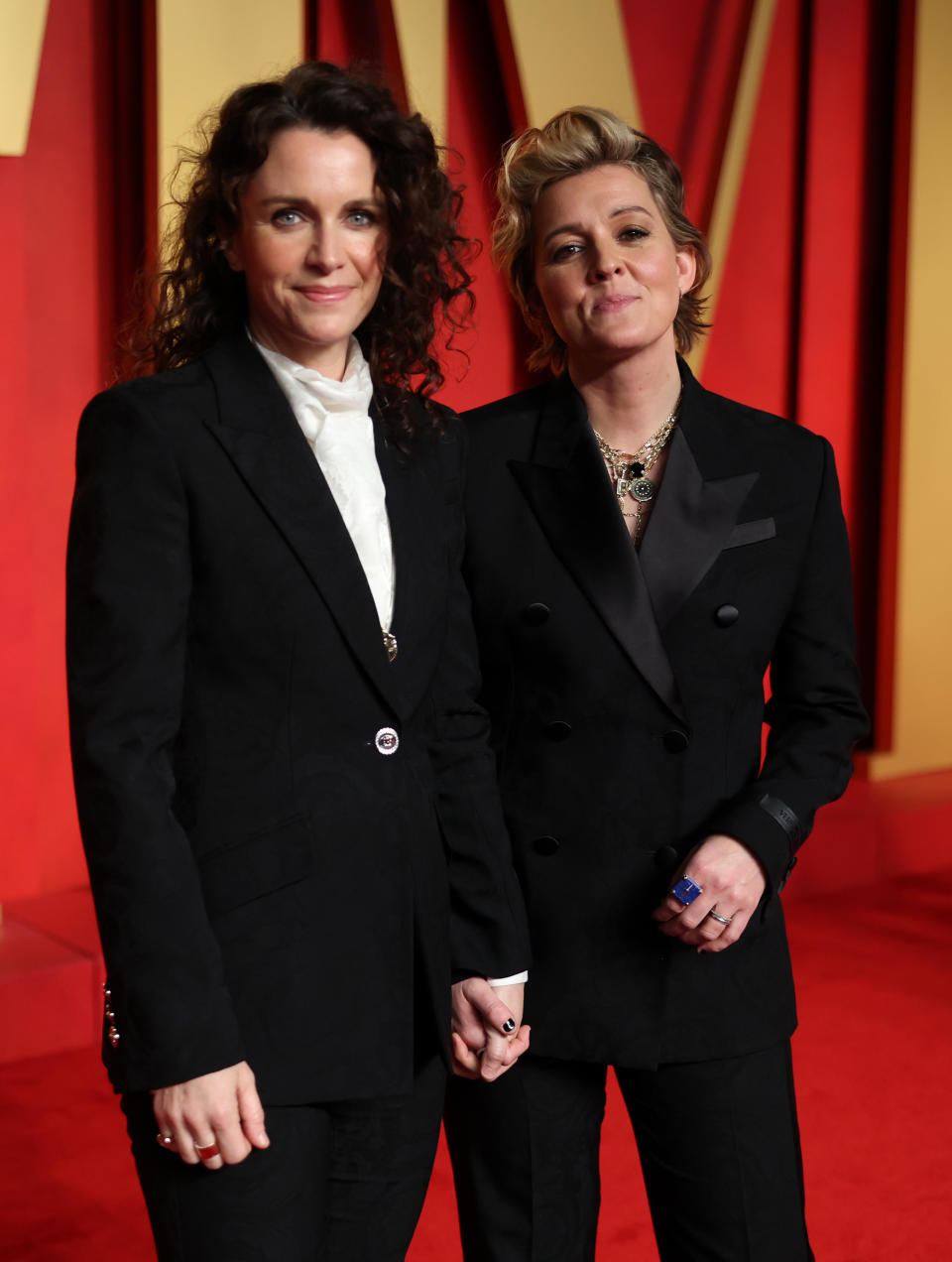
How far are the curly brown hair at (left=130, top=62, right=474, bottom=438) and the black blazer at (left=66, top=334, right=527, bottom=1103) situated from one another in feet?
0.35

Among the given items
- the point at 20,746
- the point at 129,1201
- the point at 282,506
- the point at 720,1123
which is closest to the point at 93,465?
the point at 282,506

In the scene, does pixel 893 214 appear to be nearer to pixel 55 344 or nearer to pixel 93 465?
pixel 55 344

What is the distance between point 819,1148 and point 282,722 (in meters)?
1.81

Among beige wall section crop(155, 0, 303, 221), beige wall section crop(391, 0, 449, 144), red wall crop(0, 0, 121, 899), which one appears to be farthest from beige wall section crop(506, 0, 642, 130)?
red wall crop(0, 0, 121, 899)

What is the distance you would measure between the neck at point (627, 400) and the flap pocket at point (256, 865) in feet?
1.93

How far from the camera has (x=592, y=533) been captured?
1539 millimetres

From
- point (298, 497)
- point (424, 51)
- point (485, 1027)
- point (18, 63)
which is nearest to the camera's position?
point (298, 497)

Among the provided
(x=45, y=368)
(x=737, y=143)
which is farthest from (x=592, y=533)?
(x=737, y=143)

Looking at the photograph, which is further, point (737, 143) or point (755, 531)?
point (737, 143)

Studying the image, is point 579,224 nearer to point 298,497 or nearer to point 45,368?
point 298,497

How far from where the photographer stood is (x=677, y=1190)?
60.0 inches

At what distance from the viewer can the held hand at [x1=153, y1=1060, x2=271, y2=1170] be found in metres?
1.17

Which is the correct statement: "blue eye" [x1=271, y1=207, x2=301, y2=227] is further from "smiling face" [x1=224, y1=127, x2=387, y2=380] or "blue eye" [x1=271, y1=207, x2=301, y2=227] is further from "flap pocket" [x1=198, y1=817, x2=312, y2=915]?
"flap pocket" [x1=198, y1=817, x2=312, y2=915]

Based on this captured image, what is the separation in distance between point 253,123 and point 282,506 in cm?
34
